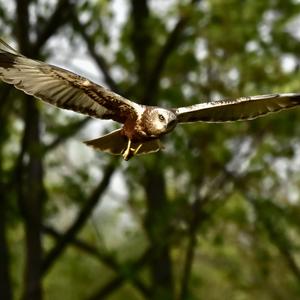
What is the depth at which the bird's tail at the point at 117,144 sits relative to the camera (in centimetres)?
326

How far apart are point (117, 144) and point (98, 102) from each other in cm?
31

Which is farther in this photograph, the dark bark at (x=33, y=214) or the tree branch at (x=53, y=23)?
the dark bark at (x=33, y=214)

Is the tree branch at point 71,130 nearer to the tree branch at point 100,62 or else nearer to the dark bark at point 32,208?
the tree branch at point 100,62

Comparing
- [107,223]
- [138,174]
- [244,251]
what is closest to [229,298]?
[244,251]

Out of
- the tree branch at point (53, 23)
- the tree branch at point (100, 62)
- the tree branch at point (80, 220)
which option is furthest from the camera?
the tree branch at point (80, 220)

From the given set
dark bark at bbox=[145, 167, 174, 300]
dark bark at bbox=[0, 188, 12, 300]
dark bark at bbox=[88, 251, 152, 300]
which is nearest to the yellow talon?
dark bark at bbox=[0, 188, 12, 300]

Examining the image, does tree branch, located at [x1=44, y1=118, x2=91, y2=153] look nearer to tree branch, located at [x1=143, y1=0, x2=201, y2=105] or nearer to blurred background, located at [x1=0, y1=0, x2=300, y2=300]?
blurred background, located at [x1=0, y1=0, x2=300, y2=300]

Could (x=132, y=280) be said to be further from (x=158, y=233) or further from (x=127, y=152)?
(x=127, y=152)

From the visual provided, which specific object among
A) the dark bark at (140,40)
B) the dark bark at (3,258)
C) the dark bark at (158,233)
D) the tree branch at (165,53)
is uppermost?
the dark bark at (140,40)

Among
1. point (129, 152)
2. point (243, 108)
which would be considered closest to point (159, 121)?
point (129, 152)

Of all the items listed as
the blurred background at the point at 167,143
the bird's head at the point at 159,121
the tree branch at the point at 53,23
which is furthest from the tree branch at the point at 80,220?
the bird's head at the point at 159,121

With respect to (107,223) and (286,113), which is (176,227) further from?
(107,223)

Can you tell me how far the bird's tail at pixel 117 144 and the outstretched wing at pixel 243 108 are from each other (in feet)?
0.71

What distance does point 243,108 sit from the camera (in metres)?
3.45
